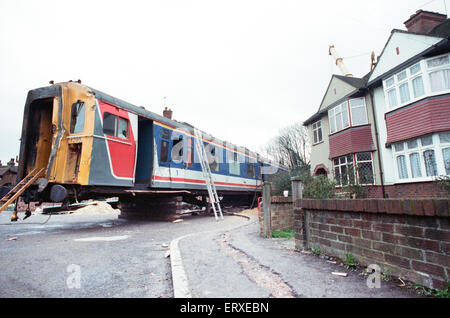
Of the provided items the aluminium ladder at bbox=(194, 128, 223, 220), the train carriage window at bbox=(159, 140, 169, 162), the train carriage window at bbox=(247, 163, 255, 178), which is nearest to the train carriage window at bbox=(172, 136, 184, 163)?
the train carriage window at bbox=(159, 140, 169, 162)

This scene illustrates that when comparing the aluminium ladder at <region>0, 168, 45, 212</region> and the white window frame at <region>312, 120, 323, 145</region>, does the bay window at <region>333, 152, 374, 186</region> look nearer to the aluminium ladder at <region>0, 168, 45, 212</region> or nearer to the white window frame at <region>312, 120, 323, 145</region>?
the white window frame at <region>312, 120, 323, 145</region>

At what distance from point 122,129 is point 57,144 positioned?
66.9 inches

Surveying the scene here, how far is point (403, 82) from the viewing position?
1095 cm

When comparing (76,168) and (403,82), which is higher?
(403,82)

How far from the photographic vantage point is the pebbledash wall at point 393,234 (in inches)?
93.0

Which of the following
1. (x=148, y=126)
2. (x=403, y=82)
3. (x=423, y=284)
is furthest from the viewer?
(x=403, y=82)

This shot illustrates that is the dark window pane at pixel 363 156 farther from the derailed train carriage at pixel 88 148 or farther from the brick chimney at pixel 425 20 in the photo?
the derailed train carriage at pixel 88 148

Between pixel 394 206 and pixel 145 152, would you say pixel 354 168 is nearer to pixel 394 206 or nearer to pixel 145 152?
pixel 394 206

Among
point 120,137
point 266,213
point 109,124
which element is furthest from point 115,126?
point 266,213

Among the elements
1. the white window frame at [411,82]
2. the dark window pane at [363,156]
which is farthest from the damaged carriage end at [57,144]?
the dark window pane at [363,156]
